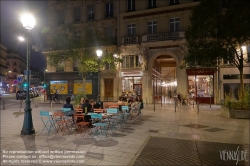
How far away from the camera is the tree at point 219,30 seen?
1272cm

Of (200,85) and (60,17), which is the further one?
(60,17)

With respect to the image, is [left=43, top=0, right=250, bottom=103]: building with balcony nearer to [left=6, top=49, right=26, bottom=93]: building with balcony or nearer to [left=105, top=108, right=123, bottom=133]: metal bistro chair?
[left=105, top=108, right=123, bottom=133]: metal bistro chair

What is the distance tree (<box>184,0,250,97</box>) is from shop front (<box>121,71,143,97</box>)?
10041 millimetres

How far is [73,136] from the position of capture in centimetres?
776

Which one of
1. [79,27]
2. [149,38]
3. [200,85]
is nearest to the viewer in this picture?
[200,85]

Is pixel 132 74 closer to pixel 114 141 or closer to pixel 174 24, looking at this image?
pixel 174 24

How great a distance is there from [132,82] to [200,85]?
27.4 feet

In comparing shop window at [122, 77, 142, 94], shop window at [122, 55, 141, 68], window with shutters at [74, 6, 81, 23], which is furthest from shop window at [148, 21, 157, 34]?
window with shutters at [74, 6, 81, 23]

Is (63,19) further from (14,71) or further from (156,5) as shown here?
(14,71)

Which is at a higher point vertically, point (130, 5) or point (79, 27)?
point (130, 5)

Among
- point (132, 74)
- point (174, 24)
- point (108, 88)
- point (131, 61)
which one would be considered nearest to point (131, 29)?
point (131, 61)

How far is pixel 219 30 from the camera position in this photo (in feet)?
45.2

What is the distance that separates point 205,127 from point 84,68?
12743 millimetres

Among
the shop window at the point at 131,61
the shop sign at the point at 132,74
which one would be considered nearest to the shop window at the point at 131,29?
the shop window at the point at 131,61
